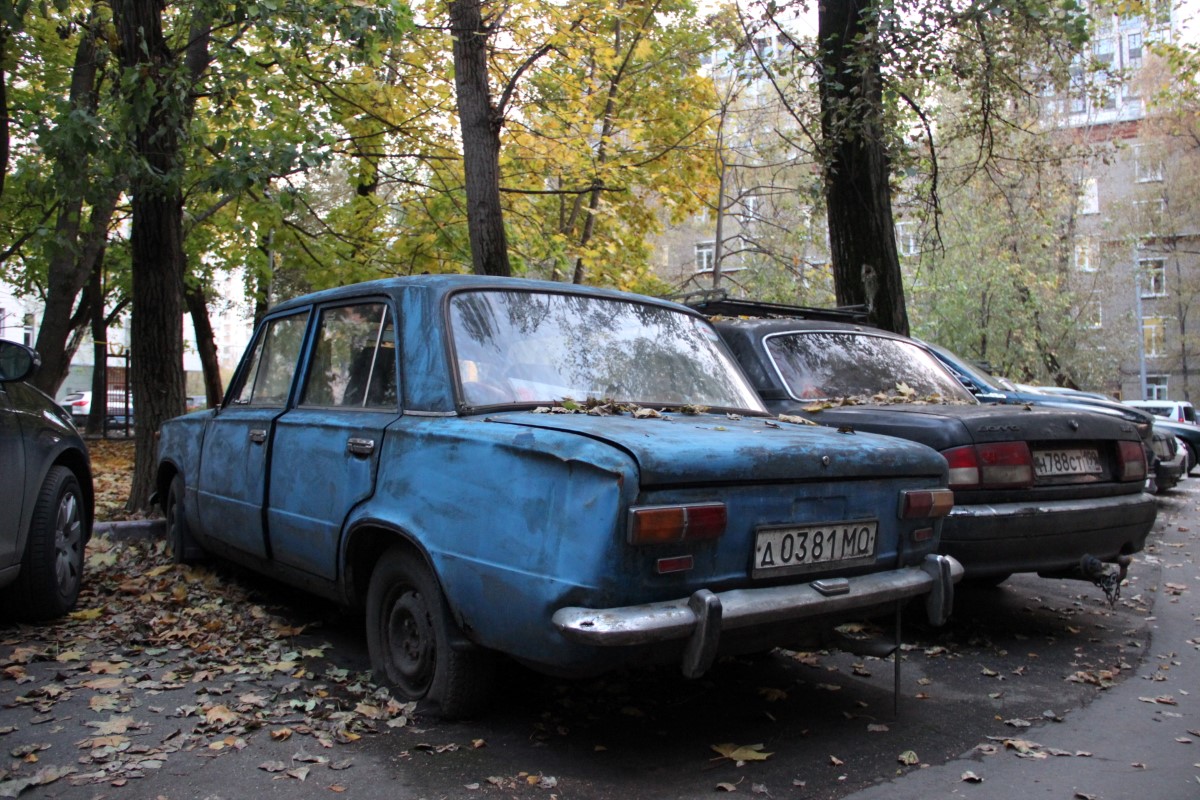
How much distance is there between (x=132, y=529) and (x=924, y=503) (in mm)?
6030

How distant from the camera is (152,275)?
8523 millimetres

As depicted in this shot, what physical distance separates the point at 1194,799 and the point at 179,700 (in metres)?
3.79

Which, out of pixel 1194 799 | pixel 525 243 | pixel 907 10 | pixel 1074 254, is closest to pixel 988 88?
pixel 907 10

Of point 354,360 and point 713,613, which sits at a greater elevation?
point 354,360

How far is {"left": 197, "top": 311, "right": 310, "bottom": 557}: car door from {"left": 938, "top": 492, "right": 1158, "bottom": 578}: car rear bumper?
339 centimetres

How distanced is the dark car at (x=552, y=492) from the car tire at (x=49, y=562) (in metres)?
0.92

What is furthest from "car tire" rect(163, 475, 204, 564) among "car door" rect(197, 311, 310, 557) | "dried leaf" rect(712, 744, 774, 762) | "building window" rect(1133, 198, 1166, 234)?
"building window" rect(1133, 198, 1166, 234)

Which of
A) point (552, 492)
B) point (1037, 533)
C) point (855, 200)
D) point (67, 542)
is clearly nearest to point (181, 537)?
point (67, 542)

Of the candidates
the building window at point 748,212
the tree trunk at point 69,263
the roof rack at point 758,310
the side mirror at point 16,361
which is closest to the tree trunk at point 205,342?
the tree trunk at point 69,263

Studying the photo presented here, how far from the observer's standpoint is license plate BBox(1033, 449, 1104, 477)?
502 cm

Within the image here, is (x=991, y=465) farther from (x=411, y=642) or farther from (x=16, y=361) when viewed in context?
(x=16, y=361)

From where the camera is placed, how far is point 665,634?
2996mm

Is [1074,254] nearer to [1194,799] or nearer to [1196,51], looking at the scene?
[1196,51]

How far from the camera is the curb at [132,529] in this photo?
24.3 ft
